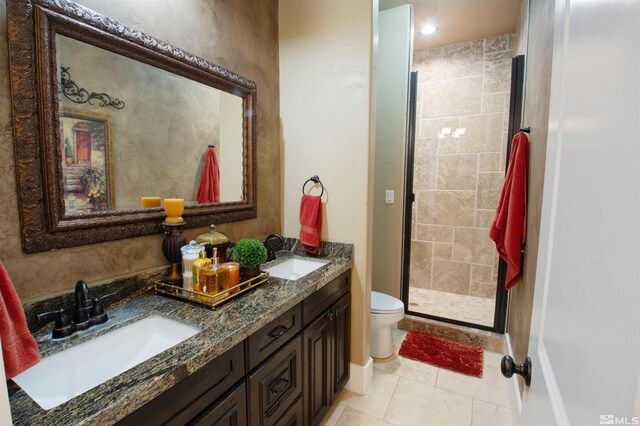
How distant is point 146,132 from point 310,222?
104 cm

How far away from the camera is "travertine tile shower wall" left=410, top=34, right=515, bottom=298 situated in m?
3.06

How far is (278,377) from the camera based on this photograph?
1248mm

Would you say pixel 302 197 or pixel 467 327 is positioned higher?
pixel 302 197

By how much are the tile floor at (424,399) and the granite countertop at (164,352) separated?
92 centimetres

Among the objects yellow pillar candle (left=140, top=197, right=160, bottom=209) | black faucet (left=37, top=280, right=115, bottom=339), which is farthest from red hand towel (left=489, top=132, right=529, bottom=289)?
black faucet (left=37, top=280, right=115, bottom=339)

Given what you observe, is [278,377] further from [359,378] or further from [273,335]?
[359,378]

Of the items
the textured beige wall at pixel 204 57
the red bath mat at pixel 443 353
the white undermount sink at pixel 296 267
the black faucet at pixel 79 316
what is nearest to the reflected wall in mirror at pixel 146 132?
the textured beige wall at pixel 204 57

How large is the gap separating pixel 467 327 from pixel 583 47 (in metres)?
2.63

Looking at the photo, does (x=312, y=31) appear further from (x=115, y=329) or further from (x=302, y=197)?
(x=115, y=329)

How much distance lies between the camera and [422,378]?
2.12m

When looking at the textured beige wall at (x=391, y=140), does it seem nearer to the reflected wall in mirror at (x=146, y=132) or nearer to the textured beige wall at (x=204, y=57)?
the textured beige wall at (x=204, y=57)

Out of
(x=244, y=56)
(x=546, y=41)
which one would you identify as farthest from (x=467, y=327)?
(x=244, y=56)

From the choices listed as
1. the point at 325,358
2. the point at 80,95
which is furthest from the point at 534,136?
the point at 80,95

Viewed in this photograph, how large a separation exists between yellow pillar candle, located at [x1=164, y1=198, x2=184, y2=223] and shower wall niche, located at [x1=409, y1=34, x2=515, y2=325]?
8.48ft
